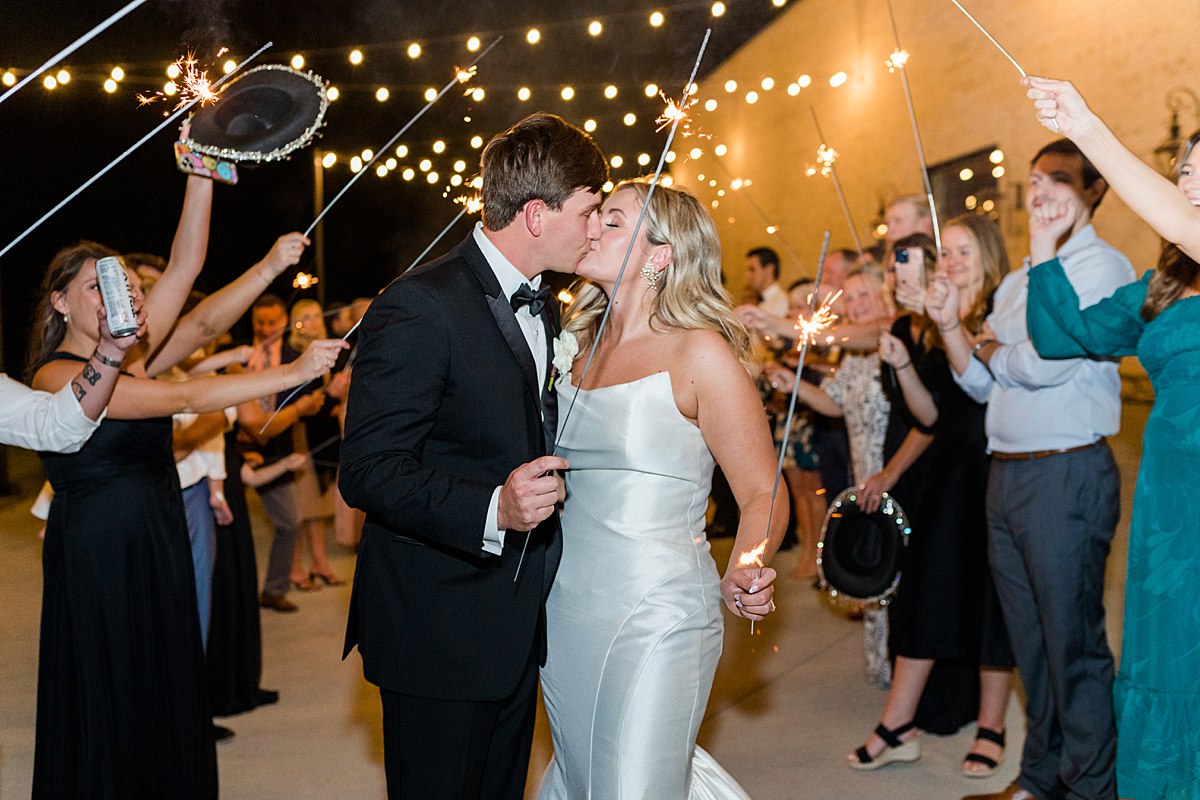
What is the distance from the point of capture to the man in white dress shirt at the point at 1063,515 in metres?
2.98

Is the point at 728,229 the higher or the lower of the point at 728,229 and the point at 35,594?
the higher

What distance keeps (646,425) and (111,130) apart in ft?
5.10

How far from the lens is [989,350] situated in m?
3.29

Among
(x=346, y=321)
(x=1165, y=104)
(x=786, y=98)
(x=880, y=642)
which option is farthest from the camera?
(x=786, y=98)

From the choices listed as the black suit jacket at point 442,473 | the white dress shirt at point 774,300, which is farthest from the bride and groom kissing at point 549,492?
the white dress shirt at point 774,300

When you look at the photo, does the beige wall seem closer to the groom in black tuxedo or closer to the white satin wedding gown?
the white satin wedding gown

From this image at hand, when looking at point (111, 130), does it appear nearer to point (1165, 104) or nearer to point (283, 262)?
point (283, 262)

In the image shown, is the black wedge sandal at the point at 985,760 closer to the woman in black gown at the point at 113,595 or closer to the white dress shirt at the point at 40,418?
the woman in black gown at the point at 113,595

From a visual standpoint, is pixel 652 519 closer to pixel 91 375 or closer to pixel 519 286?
pixel 519 286

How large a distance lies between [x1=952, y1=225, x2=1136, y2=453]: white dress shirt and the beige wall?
84.4 inches

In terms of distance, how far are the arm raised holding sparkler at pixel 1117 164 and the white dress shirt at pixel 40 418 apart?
2.22 metres

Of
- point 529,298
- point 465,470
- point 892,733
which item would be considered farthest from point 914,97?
point 465,470

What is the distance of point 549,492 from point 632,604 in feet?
1.78

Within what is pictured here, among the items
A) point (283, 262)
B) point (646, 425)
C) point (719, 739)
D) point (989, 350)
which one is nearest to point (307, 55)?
point (283, 262)
